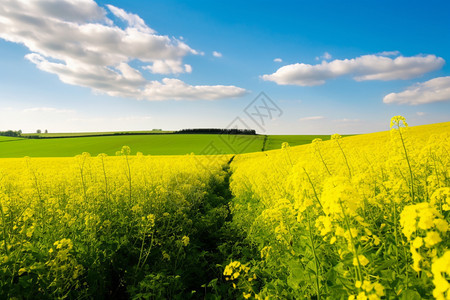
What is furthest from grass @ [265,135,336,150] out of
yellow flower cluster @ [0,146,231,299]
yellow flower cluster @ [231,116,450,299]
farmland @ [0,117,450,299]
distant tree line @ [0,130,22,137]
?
distant tree line @ [0,130,22,137]

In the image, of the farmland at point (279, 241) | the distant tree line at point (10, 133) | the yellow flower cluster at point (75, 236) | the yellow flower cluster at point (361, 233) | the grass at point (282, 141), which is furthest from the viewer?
the distant tree line at point (10, 133)

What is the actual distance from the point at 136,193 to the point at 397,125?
6594 millimetres

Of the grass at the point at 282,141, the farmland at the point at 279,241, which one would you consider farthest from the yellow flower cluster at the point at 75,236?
the grass at the point at 282,141

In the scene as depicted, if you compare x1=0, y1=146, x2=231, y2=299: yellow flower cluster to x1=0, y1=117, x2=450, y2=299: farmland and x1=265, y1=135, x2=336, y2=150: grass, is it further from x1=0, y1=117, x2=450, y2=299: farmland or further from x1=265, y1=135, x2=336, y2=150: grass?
x1=265, y1=135, x2=336, y2=150: grass

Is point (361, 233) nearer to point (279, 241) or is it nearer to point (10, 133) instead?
point (279, 241)

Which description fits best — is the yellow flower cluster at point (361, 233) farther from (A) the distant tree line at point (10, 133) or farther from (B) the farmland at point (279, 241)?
(A) the distant tree line at point (10, 133)

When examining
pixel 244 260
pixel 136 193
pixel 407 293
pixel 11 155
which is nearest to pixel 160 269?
pixel 244 260

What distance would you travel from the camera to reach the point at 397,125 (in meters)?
3.10

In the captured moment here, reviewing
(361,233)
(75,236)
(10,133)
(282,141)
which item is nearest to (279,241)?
(361,233)

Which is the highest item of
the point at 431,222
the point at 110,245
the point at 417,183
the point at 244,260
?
the point at 431,222

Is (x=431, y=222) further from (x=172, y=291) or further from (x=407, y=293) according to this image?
(x=172, y=291)

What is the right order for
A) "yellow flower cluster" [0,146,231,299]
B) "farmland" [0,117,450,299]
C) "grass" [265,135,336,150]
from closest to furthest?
1. "farmland" [0,117,450,299]
2. "yellow flower cluster" [0,146,231,299]
3. "grass" [265,135,336,150]

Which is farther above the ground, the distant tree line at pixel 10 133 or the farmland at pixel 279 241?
the distant tree line at pixel 10 133

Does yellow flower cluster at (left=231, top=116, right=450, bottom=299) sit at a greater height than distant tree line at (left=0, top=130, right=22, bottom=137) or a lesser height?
lesser
